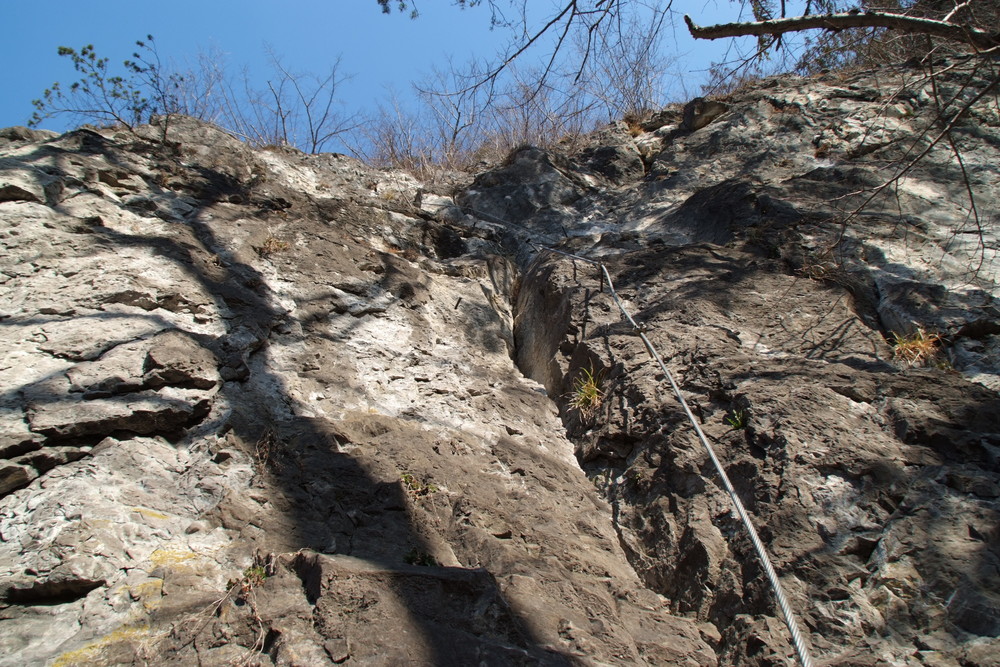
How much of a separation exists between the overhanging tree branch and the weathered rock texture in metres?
0.31

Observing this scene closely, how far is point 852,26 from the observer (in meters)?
3.36

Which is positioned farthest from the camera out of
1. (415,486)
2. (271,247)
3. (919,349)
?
(271,247)

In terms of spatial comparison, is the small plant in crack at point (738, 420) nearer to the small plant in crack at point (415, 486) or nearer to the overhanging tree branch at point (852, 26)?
the small plant in crack at point (415, 486)

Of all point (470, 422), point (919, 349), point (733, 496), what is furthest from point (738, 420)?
point (470, 422)

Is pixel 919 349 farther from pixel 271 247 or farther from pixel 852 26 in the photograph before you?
pixel 271 247

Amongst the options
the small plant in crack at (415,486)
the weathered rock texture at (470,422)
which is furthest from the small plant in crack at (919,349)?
the small plant in crack at (415,486)

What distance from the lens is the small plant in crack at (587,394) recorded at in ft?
13.4

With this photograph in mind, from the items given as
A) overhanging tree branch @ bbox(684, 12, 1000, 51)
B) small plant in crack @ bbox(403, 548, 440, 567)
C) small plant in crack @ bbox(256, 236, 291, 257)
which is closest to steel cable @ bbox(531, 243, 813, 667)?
small plant in crack @ bbox(403, 548, 440, 567)

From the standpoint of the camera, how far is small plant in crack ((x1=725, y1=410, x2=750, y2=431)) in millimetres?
3396

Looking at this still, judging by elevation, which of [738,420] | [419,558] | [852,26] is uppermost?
[852,26]

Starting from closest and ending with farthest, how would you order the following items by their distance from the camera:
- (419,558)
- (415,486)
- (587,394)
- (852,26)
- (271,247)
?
(419,558)
(415,486)
(852,26)
(587,394)
(271,247)

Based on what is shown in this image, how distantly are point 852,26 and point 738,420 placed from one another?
2.27 meters

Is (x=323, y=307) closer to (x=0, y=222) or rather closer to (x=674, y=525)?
(x=0, y=222)

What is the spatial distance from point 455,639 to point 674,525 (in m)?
1.48
